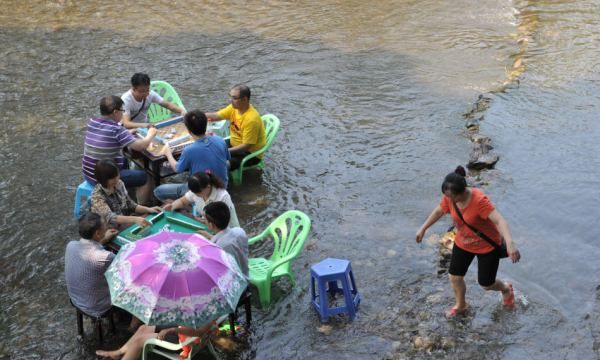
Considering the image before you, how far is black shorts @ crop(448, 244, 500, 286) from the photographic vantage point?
603cm

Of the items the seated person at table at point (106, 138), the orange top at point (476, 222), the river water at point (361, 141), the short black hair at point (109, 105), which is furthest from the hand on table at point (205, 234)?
the orange top at point (476, 222)

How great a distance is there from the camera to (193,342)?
553 cm

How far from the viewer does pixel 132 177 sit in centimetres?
792

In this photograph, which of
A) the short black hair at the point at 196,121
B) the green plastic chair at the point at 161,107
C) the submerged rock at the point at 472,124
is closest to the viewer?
the short black hair at the point at 196,121

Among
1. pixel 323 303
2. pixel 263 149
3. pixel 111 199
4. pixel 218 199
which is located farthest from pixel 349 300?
pixel 263 149

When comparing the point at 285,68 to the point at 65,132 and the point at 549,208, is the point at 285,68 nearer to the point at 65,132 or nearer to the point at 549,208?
the point at 65,132

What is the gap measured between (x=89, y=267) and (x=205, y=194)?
A: 1.44 meters

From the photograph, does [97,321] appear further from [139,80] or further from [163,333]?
[139,80]

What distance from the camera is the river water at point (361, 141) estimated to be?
20.9 feet

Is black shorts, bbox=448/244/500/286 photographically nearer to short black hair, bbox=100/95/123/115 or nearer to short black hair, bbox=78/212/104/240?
short black hair, bbox=78/212/104/240

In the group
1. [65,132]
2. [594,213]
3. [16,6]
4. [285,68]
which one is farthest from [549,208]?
[16,6]

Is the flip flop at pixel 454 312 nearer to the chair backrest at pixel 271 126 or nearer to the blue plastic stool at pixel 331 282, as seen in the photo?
the blue plastic stool at pixel 331 282

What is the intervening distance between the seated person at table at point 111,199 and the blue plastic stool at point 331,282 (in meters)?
1.77

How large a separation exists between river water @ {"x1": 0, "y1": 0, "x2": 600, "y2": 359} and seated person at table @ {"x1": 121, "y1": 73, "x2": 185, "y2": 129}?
3.84ft
